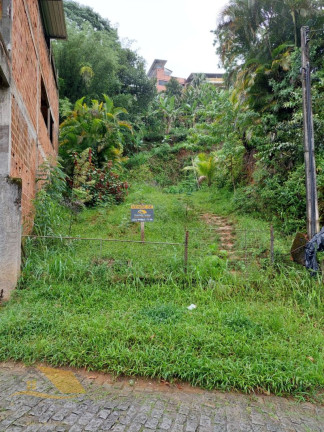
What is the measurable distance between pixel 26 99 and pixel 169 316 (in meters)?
5.00

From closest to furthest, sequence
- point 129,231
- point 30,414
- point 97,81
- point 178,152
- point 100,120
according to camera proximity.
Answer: point 30,414 < point 129,231 < point 100,120 < point 97,81 < point 178,152

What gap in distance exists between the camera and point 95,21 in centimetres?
2119

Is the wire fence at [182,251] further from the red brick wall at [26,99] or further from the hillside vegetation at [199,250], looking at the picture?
the red brick wall at [26,99]

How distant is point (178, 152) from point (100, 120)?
9376 mm

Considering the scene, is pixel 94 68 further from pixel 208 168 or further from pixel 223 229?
pixel 223 229

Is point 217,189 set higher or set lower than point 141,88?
lower

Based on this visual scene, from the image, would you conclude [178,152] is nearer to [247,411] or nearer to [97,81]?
[97,81]

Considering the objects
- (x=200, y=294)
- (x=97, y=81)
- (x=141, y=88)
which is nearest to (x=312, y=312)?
(x=200, y=294)

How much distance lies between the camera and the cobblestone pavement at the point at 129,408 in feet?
7.99

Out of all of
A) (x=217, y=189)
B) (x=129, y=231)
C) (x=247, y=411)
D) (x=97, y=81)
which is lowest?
(x=247, y=411)

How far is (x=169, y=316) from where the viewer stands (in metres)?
4.13

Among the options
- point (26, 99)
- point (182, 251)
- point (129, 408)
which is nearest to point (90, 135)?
point (26, 99)

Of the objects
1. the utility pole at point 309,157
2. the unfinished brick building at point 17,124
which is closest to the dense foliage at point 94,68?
the unfinished brick building at point 17,124

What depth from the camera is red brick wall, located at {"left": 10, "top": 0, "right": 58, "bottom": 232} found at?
5137 millimetres
